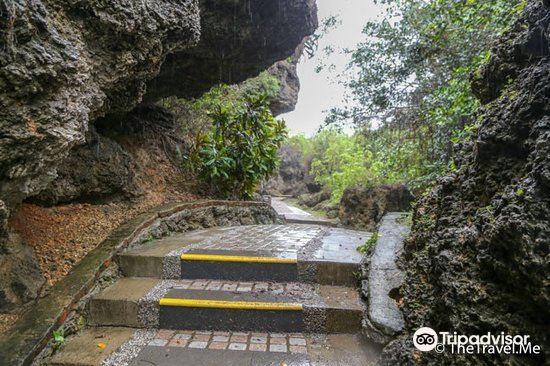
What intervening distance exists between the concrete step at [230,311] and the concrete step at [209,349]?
2.4 inches

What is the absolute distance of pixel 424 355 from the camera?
1.58 m

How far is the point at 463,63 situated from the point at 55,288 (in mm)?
5731

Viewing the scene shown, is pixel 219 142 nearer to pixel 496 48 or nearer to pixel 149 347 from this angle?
pixel 149 347

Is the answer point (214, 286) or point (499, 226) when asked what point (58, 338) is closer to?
point (214, 286)

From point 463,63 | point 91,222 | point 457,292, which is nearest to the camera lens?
point 457,292

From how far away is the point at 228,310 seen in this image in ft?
7.90

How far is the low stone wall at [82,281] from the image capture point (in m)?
1.90

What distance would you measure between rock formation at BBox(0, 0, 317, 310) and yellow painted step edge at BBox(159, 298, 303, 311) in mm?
1176

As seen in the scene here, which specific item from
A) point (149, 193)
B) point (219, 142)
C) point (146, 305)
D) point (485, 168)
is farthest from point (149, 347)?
point (219, 142)

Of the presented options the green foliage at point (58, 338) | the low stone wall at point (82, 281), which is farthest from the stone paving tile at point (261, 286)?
the green foliage at point (58, 338)

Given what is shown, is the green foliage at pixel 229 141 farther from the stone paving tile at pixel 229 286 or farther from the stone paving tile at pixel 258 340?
the stone paving tile at pixel 258 340

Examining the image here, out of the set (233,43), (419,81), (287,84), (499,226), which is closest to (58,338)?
(499,226)

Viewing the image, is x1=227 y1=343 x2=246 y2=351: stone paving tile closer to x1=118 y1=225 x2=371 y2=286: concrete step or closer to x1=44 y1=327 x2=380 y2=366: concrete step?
x1=44 y1=327 x2=380 y2=366: concrete step

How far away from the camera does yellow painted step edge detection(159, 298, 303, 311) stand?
240 centimetres
